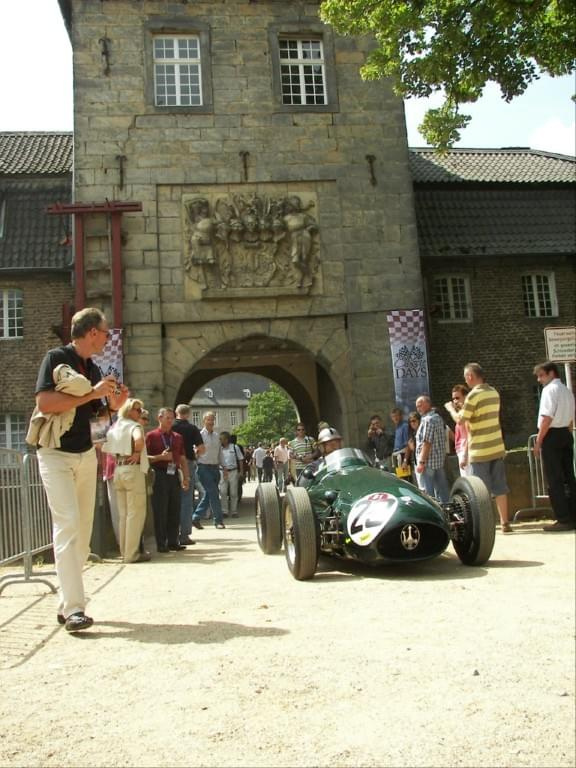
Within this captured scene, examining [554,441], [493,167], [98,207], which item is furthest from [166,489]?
[493,167]

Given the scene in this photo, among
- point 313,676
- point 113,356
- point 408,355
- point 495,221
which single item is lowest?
point 313,676

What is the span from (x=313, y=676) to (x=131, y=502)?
481 centimetres

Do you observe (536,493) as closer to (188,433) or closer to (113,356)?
(188,433)

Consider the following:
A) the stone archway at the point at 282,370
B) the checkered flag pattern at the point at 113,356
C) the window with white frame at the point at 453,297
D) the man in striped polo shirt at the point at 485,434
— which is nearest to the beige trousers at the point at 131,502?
the man in striped polo shirt at the point at 485,434

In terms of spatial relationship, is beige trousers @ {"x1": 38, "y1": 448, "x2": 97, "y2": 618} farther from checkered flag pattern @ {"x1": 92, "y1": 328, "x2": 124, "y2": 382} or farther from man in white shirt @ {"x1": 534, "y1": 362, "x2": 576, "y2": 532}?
checkered flag pattern @ {"x1": 92, "y1": 328, "x2": 124, "y2": 382}

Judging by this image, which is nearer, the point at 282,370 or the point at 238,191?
the point at 238,191

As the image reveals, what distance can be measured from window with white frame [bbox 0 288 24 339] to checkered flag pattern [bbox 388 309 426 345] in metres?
8.62

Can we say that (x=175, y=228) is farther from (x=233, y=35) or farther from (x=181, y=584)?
(x=181, y=584)

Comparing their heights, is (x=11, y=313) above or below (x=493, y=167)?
below

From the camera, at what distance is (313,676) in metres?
3.22

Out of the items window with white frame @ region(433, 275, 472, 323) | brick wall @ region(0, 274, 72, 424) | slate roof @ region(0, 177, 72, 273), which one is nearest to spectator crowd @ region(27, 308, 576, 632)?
brick wall @ region(0, 274, 72, 424)

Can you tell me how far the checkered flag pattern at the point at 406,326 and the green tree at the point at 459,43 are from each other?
466 cm

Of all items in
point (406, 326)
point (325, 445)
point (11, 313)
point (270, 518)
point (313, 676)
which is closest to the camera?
point (313, 676)

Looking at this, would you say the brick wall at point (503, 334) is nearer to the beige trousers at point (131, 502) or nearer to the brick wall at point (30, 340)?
the brick wall at point (30, 340)
